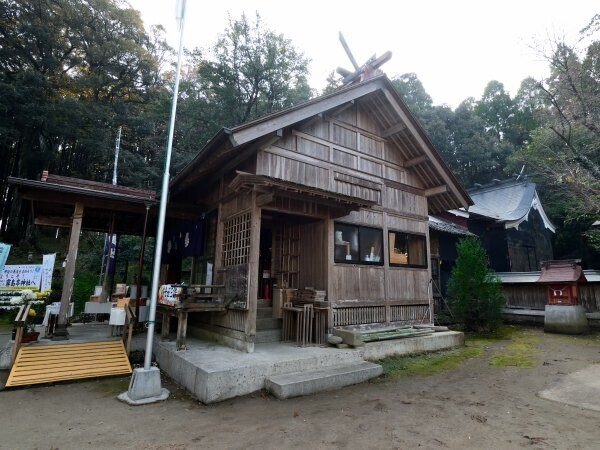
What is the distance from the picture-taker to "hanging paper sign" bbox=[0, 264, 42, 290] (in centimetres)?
1119

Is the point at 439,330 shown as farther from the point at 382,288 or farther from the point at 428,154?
the point at 428,154

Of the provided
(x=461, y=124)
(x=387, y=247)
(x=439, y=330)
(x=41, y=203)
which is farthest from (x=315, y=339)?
(x=461, y=124)

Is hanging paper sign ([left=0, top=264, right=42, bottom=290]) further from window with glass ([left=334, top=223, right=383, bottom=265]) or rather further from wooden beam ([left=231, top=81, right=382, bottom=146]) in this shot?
window with glass ([left=334, top=223, right=383, bottom=265])

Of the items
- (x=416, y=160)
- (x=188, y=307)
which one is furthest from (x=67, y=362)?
(x=416, y=160)

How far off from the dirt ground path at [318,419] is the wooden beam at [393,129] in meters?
7.16

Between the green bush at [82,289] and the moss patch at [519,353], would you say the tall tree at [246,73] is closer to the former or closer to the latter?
the green bush at [82,289]

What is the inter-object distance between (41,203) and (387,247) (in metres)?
9.63

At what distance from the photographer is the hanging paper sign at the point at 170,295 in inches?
286

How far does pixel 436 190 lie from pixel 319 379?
7853 millimetres

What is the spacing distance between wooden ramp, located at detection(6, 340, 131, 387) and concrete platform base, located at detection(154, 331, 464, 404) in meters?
0.93

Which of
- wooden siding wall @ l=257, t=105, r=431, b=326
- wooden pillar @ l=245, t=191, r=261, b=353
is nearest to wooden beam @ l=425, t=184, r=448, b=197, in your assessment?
wooden siding wall @ l=257, t=105, r=431, b=326

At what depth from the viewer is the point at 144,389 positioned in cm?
538

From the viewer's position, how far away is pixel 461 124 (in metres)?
32.2

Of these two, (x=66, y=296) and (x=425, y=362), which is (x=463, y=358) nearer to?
(x=425, y=362)
